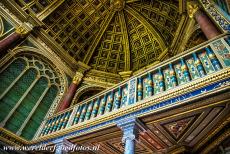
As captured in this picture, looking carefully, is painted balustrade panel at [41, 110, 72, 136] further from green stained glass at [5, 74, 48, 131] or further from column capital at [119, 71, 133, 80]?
column capital at [119, 71, 133, 80]

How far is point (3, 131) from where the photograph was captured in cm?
848

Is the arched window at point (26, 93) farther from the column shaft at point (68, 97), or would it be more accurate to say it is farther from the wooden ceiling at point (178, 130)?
the wooden ceiling at point (178, 130)

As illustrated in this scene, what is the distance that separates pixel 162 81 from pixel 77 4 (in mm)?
9329

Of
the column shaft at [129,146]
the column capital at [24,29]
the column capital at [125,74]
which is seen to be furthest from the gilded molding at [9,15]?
the column shaft at [129,146]

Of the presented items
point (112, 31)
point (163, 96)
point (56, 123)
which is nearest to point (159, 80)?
point (163, 96)

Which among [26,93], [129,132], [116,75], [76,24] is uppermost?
[76,24]

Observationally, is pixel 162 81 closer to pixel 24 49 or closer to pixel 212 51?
pixel 212 51

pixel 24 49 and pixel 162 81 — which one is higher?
pixel 24 49

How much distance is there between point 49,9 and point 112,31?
175 inches

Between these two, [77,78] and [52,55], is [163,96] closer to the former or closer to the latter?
[77,78]

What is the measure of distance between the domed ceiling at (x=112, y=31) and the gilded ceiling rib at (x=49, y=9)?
0.71 ft

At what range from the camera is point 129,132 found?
5312mm

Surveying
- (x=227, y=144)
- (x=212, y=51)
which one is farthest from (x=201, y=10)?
(x=227, y=144)

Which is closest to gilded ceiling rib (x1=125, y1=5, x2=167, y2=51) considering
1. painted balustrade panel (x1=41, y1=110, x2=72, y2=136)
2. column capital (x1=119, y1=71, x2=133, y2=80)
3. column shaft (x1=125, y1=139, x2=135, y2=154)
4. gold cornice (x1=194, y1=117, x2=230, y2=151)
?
column capital (x1=119, y1=71, x2=133, y2=80)
